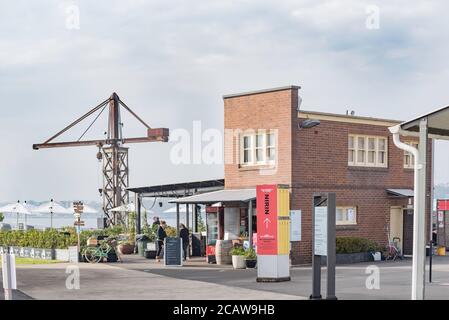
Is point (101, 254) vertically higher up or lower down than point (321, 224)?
lower down

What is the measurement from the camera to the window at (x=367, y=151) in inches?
1193

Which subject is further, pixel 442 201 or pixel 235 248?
pixel 442 201

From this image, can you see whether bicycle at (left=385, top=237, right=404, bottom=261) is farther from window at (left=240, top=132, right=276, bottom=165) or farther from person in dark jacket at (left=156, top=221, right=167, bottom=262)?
person in dark jacket at (left=156, top=221, right=167, bottom=262)

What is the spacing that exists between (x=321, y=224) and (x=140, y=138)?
68.1 m

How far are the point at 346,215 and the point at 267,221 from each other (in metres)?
9.67

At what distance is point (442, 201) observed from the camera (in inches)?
1261

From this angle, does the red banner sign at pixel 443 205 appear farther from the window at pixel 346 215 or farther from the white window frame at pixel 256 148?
the white window frame at pixel 256 148

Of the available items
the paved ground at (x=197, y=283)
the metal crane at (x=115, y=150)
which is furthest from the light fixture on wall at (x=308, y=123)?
the metal crane at (x=115, y=150)

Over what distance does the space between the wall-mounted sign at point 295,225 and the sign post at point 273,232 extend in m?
6.44

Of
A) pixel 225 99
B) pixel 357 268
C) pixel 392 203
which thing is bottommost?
pixel 357 268

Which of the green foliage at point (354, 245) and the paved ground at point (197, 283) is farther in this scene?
the green foliage at point (354, 245)
